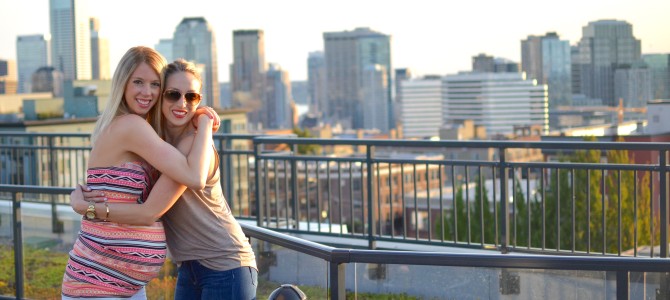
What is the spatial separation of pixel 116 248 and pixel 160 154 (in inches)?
15.6

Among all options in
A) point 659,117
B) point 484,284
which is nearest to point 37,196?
point 484,284

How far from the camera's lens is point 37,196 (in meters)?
8.23

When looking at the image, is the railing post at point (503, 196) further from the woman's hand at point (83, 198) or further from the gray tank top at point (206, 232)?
the woman's hand at point (83, 198)

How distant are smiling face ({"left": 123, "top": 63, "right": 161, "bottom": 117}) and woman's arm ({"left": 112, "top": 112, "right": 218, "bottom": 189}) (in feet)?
0.29

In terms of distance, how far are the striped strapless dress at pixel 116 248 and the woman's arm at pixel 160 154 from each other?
84 mm

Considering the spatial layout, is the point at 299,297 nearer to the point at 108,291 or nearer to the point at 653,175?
the point at 108,291

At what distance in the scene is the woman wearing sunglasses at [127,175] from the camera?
4164mm

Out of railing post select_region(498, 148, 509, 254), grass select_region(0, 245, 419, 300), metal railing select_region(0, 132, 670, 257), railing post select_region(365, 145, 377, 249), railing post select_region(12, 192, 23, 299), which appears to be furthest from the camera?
railing post select_region(365, 145, 377, 249)

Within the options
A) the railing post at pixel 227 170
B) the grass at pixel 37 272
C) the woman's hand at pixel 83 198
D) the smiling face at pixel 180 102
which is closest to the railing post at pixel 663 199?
the grass at pixel 37 272

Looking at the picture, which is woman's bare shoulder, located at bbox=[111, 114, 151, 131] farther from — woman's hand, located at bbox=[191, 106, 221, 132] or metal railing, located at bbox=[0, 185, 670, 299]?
metal railing, located at bbox=[0, 185, 670, 299]

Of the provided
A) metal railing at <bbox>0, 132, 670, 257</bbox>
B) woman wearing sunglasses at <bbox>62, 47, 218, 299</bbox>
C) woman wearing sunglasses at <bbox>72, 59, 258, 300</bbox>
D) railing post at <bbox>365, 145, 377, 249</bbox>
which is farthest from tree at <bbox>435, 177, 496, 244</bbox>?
woman wearing sunglasses at <bbox>62, 47, 218, 299</bbox>

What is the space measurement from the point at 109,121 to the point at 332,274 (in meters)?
1.08

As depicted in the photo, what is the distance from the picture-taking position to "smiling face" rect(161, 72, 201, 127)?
4309 mm

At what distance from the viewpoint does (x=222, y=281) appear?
13.9ft
